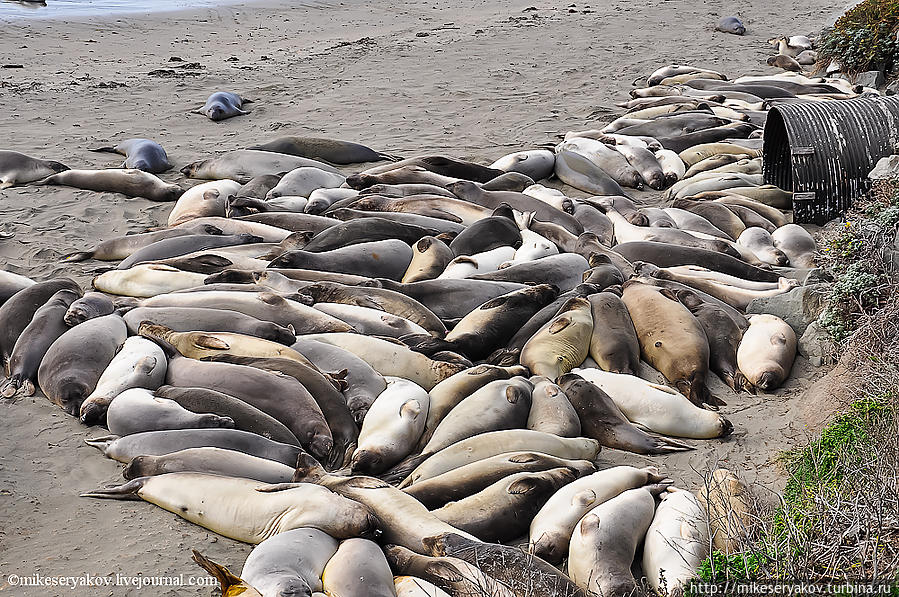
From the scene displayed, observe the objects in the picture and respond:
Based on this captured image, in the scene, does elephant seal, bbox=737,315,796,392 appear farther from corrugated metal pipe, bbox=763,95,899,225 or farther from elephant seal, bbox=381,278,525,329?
corrugated metal pipe, bbox=763,95,899,225

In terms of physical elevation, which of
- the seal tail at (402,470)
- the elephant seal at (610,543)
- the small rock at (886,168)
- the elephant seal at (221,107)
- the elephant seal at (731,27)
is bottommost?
the seal tail at (402,470)

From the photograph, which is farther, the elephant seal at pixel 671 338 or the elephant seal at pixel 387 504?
the elephant seal at pixel 671 338

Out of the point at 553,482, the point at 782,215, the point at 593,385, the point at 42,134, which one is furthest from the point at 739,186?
the point at 42,134

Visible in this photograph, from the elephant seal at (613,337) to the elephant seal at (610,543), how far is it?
1.41 metres

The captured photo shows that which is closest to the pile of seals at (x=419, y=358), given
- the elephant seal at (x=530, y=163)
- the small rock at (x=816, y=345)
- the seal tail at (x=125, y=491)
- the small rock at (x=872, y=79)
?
the seal tail at (x=125, y=491)

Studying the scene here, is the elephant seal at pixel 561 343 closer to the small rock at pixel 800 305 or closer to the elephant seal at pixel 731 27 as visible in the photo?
the small rock at pixel 800 305

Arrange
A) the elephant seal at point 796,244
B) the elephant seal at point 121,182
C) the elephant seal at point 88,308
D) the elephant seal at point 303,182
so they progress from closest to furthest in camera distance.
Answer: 1. the elephant seal at point 88,308
2. the elephant seal at point 796,244
3. the elephant seal at point 303,182
4. the elephant seal at point 121,182

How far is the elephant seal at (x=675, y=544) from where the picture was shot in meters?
2.95

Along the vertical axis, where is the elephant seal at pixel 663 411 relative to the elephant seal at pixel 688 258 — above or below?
below

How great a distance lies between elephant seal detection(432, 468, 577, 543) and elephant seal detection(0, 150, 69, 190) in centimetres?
632

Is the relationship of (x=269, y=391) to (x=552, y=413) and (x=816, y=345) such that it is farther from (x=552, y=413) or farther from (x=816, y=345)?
(x=816, y=345)

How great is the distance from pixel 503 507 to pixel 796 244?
13.3ft

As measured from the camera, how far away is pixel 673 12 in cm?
1802

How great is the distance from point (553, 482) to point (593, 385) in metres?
0.91
